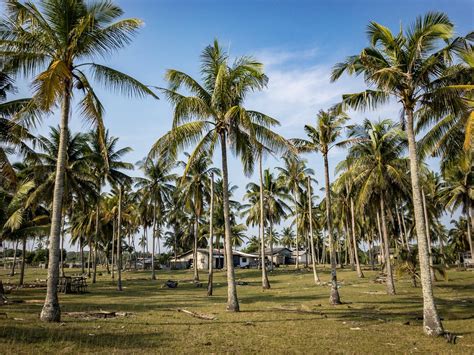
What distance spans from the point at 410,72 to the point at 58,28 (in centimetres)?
1241

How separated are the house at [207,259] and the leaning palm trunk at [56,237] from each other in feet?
184

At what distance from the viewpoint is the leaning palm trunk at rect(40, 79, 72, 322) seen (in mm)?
12445

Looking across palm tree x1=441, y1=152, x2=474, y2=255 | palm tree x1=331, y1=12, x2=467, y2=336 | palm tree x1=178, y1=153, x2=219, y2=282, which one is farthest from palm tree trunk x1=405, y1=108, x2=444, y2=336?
palm tree x1=441, y1=152, x2=474, y2=255

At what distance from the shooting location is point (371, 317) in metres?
15.3

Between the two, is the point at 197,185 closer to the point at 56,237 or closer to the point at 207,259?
the point at 56,237

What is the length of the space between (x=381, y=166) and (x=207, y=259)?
50.0m

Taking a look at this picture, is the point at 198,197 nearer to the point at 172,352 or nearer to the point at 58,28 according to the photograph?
the point at 58,28

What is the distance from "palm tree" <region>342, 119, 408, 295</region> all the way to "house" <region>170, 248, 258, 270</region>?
46.3 metres

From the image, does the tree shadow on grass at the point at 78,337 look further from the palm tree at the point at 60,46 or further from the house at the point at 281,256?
the house at the point at 281,256

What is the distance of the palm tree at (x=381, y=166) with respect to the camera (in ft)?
78.2

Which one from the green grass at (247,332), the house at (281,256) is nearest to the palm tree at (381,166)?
the green grass at (247,332)

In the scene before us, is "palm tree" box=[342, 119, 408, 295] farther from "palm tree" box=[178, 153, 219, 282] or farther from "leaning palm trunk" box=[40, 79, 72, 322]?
"leaning palm trunk" box=[40, 79, 72, 322]

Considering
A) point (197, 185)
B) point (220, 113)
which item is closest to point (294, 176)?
point (197, 185)

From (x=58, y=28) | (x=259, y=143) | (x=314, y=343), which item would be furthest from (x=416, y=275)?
(x=58, y=28)
